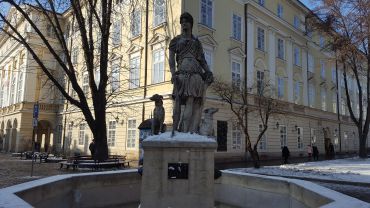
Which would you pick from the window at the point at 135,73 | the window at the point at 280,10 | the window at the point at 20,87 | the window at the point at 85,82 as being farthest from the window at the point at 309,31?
the window at the point at 20,87

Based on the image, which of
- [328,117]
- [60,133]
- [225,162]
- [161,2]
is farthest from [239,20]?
[60,133]

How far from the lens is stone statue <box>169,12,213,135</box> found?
6625mm

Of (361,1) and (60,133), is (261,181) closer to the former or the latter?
(361,1)

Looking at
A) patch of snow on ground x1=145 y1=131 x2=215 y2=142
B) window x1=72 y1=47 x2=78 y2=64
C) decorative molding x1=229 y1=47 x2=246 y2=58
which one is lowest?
patch of snow on ground x1=145 y1=131 x2=215 y2=142

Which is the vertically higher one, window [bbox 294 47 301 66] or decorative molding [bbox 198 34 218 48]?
window [bbox 294 47 301 66]

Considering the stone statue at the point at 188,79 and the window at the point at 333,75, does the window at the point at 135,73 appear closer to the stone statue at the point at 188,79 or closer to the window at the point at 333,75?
the stone statue at the point at 188,79

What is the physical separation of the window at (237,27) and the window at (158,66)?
6.60 m

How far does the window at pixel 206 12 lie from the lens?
2503 cm

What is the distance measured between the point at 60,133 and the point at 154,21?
19.7 metres

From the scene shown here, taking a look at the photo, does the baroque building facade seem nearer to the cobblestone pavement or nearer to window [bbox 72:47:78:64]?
window [bbox 72:47:78:64]

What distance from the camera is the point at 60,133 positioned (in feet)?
128

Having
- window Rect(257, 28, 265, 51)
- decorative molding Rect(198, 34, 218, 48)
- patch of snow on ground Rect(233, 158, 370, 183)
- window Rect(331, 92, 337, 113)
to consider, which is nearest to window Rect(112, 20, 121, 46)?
decorative molding Rect(198, 34, 218, 48)

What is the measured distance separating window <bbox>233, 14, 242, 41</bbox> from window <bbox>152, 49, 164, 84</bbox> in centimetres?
660

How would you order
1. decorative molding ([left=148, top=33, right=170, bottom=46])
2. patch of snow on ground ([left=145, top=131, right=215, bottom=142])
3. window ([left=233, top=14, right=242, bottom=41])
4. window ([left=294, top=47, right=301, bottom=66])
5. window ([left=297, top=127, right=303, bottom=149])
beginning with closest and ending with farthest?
1. patch of snow on ground ([left=145, top=131, right=215, bottom=142])
2. decorative molding ([left=148, top=33, right=170, bottom=46])
3. window ([left=233, top=14, right=242, bottom=41])
4. window ([left=297, top=127, right=303, bottom=149])
5. window ([left=294, top=47, right=301, bottom=66])
